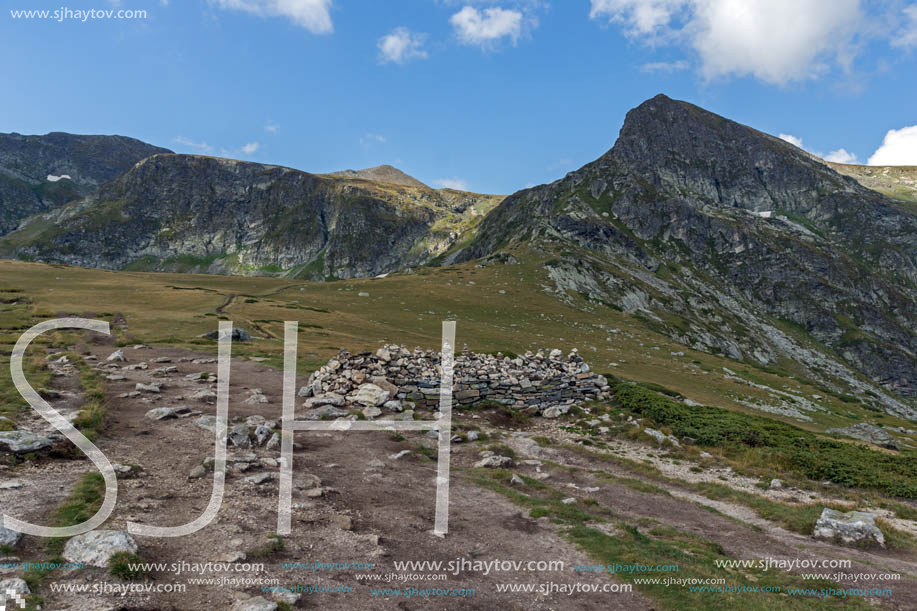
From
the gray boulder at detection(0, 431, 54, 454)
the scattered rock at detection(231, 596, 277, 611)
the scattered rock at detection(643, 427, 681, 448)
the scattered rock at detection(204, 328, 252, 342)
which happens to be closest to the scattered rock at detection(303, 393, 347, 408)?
the gray boulder at detection(0, 431, 54, 454)

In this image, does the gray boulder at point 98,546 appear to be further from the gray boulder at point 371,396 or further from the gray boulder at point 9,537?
the gray boulder at point 371,396

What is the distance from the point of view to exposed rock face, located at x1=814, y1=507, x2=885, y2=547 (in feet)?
45.0

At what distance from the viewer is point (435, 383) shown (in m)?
28.8

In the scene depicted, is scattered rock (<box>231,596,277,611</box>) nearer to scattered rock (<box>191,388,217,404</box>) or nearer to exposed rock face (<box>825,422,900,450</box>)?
scattered rock (<box>191,388,217,404</box>)

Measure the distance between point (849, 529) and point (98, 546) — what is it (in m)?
21.0

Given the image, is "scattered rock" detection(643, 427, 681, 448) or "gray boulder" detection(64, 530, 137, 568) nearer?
"gray boulder" detection(64, 530, 137, 568)

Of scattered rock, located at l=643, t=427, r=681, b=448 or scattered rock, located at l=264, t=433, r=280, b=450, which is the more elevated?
scattered rock, located at l=264, t=433, r=280, b=450

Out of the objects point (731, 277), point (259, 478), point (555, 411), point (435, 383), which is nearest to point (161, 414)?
point (259, 478)

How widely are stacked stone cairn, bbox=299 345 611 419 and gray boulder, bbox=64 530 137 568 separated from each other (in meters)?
16.5

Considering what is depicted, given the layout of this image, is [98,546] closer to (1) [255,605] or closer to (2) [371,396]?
(1) [255,605]

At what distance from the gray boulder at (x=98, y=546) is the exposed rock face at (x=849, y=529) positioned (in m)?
19.7

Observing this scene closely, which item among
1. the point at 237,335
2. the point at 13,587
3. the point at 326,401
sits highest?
the point at 13,587

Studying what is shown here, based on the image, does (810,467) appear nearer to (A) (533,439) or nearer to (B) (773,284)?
(A) (533,439)

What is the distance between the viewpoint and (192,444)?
17.0 metres
